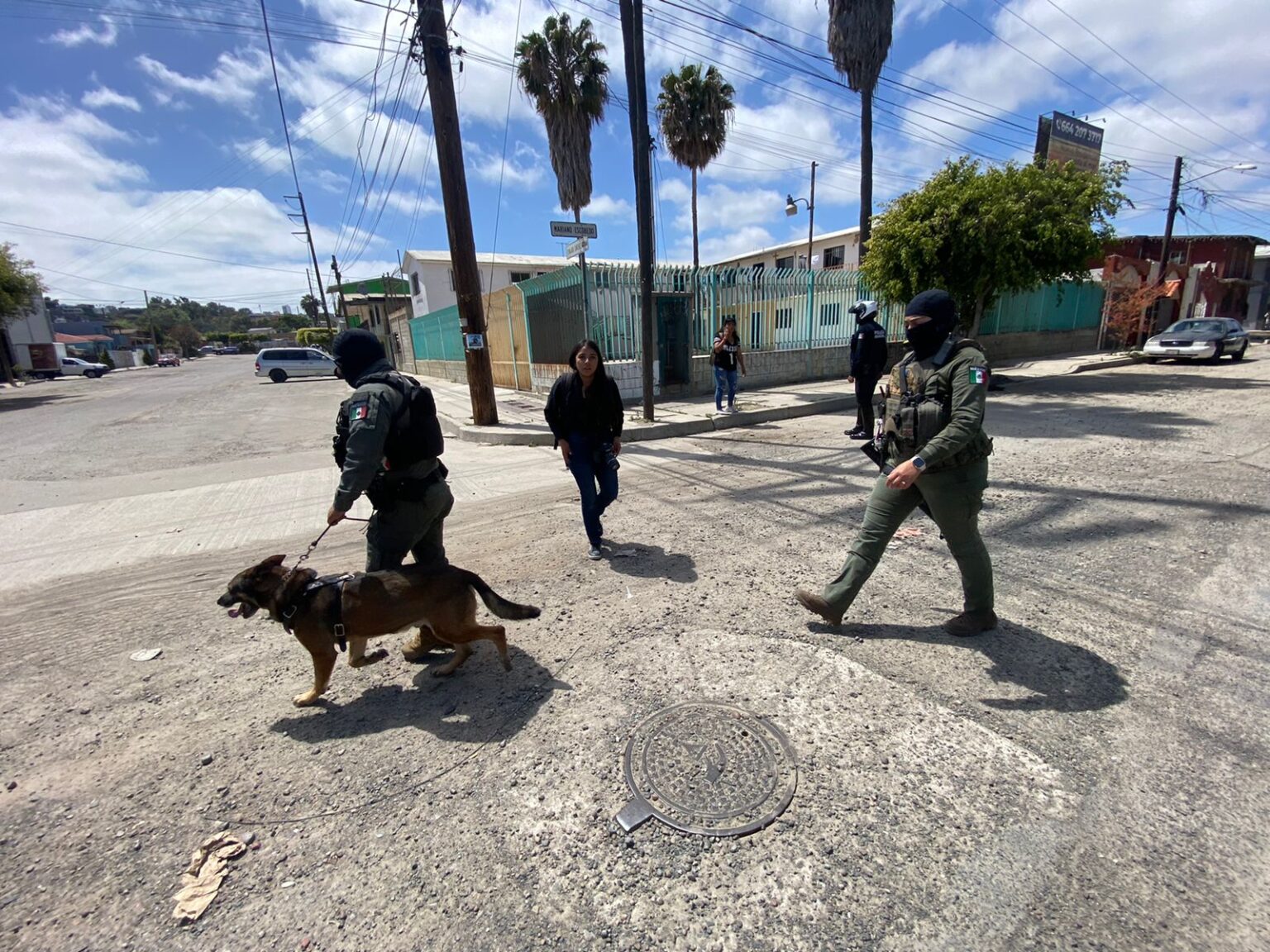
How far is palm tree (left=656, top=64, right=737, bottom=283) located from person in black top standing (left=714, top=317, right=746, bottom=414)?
52.7 feet

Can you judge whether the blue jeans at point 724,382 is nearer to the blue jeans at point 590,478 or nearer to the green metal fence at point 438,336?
the blue jeans at point 590,478

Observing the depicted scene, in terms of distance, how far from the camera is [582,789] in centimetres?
210

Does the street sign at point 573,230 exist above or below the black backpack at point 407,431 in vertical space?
above

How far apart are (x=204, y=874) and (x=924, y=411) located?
3416 mm

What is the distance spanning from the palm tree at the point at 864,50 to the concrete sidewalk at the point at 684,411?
19.7 ft

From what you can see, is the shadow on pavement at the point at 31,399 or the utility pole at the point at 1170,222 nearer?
the shadow on pavement at the point at 31,399

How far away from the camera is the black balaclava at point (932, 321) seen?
2.74m

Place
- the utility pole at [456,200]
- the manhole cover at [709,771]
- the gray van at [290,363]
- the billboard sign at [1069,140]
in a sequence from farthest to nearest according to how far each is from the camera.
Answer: the gray van at [290,363] < the billboard sign at [1069,140] < the utility pole at [456,200] < the manhole cover at [709,771]

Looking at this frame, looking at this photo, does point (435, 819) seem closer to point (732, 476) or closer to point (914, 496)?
point (914, 496)

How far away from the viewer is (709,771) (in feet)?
7.03

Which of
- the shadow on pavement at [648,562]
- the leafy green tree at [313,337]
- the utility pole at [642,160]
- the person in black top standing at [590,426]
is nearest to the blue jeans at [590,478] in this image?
the person in black top standing at [590,426]

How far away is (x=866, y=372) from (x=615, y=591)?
5.58m

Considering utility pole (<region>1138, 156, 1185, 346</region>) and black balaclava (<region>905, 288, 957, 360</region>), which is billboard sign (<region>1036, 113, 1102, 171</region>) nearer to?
utility pole (<region>1138, 156, 1185, 346</region>)

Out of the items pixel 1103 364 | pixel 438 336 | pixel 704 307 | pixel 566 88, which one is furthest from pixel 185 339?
pixel 1103 364
